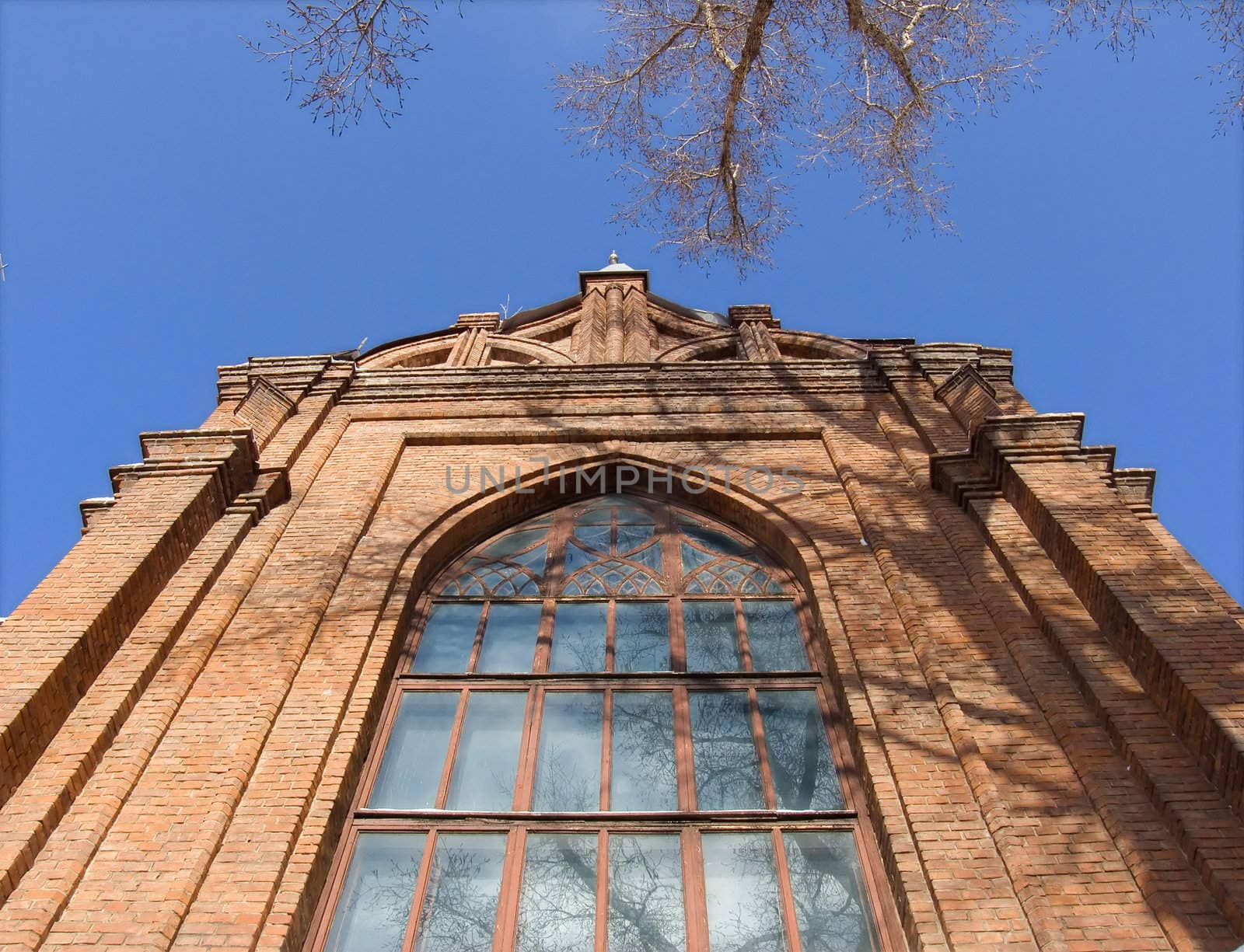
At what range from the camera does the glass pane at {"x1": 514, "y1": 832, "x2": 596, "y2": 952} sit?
474cm

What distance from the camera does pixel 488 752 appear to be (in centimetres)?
609

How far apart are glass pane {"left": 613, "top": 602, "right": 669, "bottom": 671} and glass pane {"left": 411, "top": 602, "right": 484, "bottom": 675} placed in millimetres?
974

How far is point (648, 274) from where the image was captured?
16.5m

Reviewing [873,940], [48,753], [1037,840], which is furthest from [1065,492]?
[48,753]

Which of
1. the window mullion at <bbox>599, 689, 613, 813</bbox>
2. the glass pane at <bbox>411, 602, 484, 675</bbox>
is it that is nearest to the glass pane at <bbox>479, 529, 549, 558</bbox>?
the glass pane at <bbox>411, 602, 484, 675</bbox>

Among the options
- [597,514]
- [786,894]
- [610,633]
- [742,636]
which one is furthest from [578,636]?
[786,894]

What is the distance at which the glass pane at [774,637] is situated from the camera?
680 centimetres

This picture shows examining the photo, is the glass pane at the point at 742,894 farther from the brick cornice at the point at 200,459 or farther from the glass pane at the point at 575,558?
the brick cornice at the point at 200,459

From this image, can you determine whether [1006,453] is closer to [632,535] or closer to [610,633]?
[632,535]

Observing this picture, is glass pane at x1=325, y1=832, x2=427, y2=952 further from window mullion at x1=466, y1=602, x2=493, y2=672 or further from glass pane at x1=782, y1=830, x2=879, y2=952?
glass pane at x1=782, y1=830, x2=879, y2=952

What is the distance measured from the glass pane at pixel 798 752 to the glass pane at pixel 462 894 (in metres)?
1.52

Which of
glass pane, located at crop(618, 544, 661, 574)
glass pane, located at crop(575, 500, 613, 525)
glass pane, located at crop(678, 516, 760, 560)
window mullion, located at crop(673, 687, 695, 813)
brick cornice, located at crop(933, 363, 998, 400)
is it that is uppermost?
brick cornice, located at crop(933, 363, 998, 400)

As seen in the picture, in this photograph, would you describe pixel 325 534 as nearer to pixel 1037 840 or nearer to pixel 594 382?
pixel 594 382

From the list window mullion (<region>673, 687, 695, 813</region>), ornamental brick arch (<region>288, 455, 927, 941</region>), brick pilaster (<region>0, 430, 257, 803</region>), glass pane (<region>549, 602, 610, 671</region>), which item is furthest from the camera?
glass pane (<region>549, 602, 610, 671</region>)
